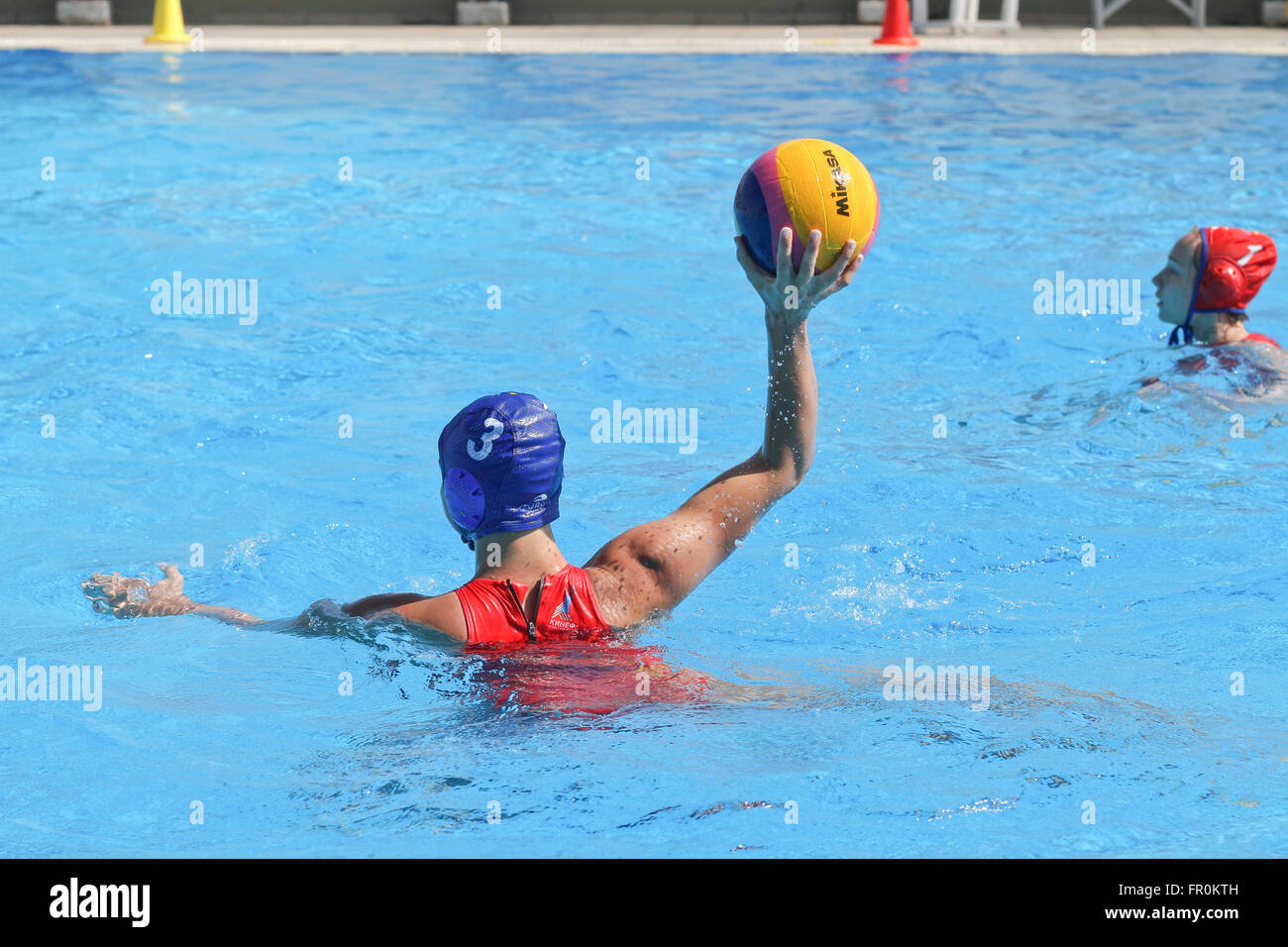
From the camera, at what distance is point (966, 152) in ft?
42.0

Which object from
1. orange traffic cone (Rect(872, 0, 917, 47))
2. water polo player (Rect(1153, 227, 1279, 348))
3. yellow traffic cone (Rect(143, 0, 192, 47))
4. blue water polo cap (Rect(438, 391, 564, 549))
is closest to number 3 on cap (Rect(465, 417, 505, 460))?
blue water polo cap (Rect(438, 391, 564, 549))

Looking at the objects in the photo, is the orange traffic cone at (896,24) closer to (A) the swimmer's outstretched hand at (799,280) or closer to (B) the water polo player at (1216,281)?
(B) the water polo player at (1216,281)

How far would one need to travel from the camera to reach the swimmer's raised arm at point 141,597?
4242 mm

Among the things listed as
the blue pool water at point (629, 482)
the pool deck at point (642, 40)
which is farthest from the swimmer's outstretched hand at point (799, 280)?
the pool deck at point (642, 40)

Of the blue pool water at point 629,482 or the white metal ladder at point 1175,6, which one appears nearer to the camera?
the blue pool water at point 629,482

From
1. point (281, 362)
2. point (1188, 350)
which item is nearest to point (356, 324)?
point (281, 362)

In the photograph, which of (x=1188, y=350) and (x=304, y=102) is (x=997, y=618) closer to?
(x=1188, y=350)

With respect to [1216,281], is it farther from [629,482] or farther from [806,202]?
[806,202]

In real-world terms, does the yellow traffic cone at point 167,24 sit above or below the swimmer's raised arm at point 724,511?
above

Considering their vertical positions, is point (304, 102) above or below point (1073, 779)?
above

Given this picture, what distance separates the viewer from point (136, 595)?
14.3 ft

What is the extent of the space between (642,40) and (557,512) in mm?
15399

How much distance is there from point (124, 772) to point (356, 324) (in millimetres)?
4811

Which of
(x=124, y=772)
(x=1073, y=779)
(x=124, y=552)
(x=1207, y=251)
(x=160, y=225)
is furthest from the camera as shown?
(x=160, y=225)
